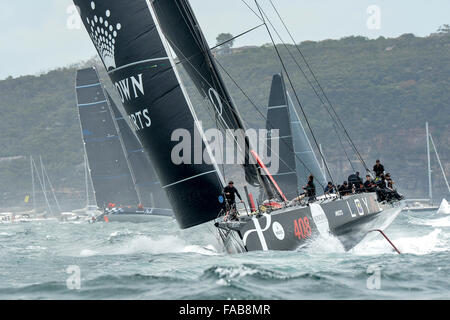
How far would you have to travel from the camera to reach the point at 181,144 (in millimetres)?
9961

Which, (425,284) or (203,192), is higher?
(203,192)

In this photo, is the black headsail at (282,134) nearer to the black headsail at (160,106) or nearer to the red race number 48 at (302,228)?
the black headsail at (160,106)

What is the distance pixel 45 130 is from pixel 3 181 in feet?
38.4

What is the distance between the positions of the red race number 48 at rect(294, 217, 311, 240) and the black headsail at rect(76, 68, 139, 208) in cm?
2184

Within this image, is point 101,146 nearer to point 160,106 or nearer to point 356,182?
point 356,182

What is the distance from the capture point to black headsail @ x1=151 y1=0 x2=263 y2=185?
34.7 feet

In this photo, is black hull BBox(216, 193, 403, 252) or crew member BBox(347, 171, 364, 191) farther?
crew member BBox(347, 171, 364, 191)

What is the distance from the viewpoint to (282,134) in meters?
21.5

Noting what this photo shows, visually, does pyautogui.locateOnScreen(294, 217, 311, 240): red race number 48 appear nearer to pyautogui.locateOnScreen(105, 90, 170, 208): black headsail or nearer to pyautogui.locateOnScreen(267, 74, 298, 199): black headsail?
pyautogui.locateOnScreen(267, 74, 298, 199): black headsail

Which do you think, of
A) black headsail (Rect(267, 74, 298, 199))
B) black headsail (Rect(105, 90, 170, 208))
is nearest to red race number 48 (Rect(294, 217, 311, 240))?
black headsail (Rect(267, 74, 298, 199))

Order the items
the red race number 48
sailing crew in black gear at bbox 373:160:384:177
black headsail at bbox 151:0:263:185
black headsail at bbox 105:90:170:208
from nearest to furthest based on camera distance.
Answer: the red race number 48 → black headsail at bbox 151:0:263:185 → sailing crew in black gear at bbox 373:160:384:177 → black headsail at bbox 105:90:170:208

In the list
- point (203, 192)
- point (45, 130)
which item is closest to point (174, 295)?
point (203, 192)

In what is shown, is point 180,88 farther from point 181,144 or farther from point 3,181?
point 3,181
